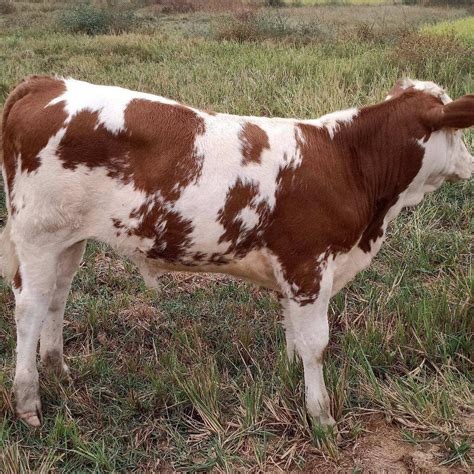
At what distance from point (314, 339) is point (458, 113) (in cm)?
130

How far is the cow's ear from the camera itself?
2789 mm

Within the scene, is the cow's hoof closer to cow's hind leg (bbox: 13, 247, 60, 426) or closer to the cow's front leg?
cow's hind leg (bbox: 13, 247, 60, 426)

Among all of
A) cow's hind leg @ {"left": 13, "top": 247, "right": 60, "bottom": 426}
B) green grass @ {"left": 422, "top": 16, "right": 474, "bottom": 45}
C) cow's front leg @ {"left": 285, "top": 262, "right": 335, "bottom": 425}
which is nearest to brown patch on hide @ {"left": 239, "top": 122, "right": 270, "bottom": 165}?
cow's front leg @ {"left": 285, "top": 262, "right": 335, "bottom": 425}

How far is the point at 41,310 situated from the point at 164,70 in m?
8.47

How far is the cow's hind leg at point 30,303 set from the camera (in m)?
2.87

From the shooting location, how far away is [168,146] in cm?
268

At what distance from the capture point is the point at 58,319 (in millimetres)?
3369

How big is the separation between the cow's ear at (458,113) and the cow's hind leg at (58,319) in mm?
1997

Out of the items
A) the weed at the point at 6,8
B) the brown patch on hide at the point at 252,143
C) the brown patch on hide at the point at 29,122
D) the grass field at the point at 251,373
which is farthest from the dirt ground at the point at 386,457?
the weed at the point at 6,8

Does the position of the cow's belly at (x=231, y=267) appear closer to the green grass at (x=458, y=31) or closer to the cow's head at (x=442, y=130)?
the cow's head at (x=442, y=130)

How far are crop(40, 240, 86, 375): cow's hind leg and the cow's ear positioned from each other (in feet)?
6.55

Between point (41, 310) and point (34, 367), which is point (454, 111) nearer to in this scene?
point (41, 310)

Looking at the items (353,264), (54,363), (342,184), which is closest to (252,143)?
(342,184)

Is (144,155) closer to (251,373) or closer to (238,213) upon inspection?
(238,213)
